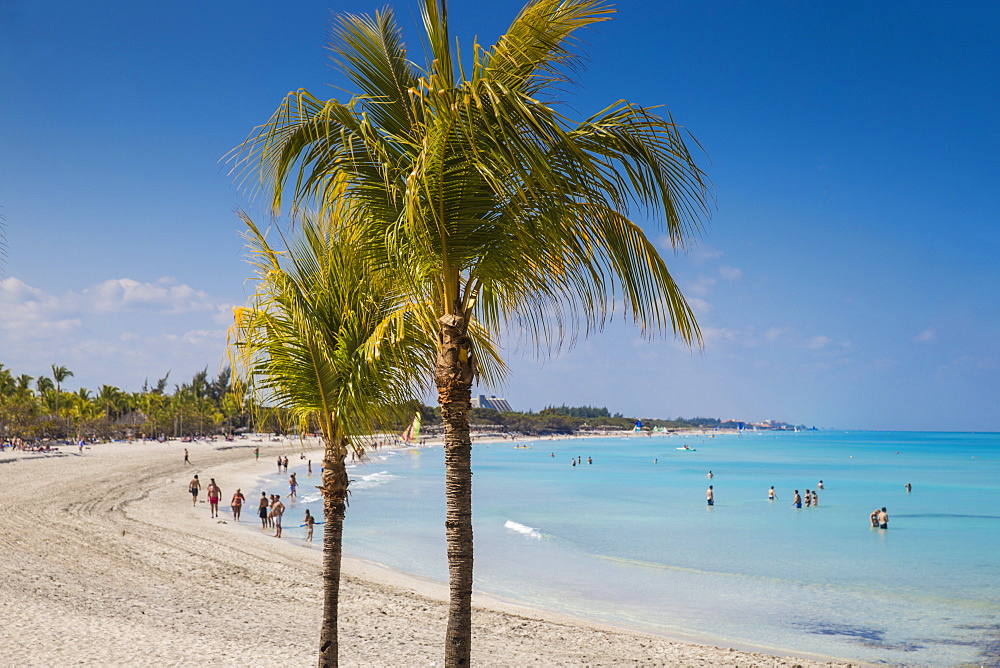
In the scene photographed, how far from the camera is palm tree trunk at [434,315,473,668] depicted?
14.7ft

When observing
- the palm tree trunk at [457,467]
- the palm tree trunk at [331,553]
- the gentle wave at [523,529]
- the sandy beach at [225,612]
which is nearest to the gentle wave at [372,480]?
the gentle wave at [523,529]

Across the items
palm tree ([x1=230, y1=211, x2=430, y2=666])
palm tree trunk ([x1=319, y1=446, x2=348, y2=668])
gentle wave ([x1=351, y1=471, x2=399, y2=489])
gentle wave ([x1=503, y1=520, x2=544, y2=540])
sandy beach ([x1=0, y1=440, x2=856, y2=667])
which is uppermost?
palm tree ([x1=230, y1=211, x2=430, y2=666])

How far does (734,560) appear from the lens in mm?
26109

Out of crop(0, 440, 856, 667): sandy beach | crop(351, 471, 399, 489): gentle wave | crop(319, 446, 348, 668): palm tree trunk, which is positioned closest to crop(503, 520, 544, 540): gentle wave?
crop(0, 440, 856, 667): sandy beach

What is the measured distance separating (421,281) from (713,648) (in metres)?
11.9

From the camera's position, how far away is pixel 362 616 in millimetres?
14305

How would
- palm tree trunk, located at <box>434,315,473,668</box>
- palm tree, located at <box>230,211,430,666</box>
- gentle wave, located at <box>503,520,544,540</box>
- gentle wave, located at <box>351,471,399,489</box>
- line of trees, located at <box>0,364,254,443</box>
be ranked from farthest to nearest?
line of trees, located at <box>0,364,254,443</box> → gentle wave, located at <box>351,471,399,489</box> → gentle wave, located at <box>503,520,544,540</box> → palm tree, located at <box>230,211,430,666</box> → palm tree trunk, located at <box>434,315,473,668</box>

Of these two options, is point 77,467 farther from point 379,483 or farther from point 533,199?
point 533,199

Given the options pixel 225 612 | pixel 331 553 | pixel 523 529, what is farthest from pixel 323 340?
pixel 523 529

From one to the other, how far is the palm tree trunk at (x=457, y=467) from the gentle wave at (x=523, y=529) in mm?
26498

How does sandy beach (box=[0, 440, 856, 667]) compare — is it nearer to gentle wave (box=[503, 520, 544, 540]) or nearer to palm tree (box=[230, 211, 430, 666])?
palm tree (box=[230, 211, 430, 666])

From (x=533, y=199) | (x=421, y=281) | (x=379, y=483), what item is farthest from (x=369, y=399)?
(x=379, y=483)

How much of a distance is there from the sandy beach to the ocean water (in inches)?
111

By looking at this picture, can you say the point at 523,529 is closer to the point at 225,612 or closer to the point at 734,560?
the point at 734,560
